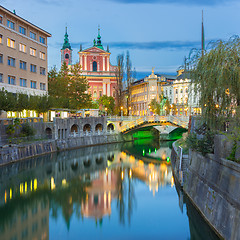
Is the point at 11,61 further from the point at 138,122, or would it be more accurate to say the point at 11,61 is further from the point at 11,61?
the point at 138,122

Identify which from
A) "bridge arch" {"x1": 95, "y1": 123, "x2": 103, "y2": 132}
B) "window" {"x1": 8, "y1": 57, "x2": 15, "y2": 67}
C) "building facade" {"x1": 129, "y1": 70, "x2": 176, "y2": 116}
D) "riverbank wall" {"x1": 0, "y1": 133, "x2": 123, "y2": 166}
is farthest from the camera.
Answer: "building facade" {"x1": 129, "y1": 70, "x2": 176, "y2": 116}

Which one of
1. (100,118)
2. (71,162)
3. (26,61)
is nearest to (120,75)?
(100,118)

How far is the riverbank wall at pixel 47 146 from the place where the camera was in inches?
1332

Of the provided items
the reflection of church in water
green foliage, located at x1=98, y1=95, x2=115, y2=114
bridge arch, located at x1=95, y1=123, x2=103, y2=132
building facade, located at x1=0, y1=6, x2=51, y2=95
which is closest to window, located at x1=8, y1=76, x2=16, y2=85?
building facade, located at x1=0, y1=6, x2=51, y2=95

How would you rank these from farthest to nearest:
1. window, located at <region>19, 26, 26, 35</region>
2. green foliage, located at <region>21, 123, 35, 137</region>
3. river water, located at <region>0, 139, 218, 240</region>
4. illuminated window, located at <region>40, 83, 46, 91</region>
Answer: illuminated window, located at <region>40, 83, 46, 91</region>
window, located at <region>19, 26, 26, 35</region>
green foliage, located at <region>21, 123, 35, 137</region>
river water, located at <region>0, 139, 218, 240</region>

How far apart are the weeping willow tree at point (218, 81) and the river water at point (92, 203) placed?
6151mm

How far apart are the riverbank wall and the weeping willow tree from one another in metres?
22.0

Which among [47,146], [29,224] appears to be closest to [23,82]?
[47,146]

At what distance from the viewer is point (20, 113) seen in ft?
156

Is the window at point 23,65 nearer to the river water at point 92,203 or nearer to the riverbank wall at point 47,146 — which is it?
the riverbank wall at point 47,146

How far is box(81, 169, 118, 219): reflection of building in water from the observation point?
21594 millimetres

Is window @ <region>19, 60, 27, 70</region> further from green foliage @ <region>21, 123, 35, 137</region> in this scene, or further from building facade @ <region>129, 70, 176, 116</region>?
building facade @ <region>129, 70, 176, 116</region>

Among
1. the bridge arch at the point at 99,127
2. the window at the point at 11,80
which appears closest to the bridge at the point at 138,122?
the bridge arch at the point at 99,127

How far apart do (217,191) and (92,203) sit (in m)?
10.9
